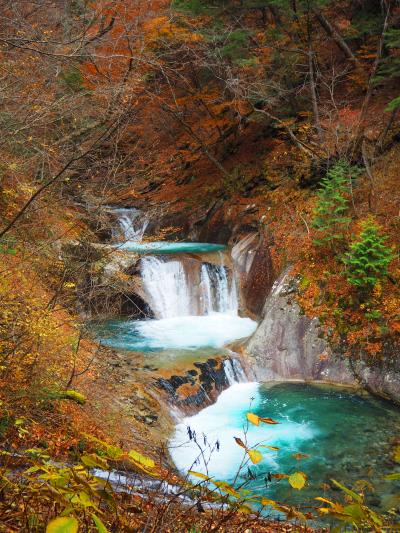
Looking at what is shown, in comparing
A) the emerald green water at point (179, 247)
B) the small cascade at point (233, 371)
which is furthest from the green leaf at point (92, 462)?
the emerald green water at point (179, 247)

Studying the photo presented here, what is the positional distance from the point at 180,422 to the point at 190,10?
12.9m

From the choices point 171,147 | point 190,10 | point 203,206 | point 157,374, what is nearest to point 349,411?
point 157,374

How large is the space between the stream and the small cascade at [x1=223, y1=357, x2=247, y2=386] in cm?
3

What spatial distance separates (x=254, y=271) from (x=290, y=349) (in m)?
3.33

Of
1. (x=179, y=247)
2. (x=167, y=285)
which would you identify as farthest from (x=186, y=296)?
(x=179, y=247)

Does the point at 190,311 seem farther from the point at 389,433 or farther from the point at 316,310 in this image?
the point at 389,433

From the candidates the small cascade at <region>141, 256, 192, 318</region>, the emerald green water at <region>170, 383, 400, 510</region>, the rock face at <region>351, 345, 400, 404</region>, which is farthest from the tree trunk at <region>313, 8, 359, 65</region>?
the emerald green water at <region>170, 383, 400, 510</region>

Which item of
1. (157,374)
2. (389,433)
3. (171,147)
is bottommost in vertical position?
(389,433)

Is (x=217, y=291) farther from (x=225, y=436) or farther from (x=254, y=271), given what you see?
(x=225, y=436)

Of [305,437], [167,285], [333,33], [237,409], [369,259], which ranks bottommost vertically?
[305,437]

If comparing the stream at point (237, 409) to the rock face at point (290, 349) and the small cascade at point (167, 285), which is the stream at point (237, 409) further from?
the rock face at point (290, 349)

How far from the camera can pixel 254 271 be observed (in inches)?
518

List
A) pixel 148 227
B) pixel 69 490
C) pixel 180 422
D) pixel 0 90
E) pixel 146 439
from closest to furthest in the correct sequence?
pixel 69 490, pixel 0 90, pixel 146 439, pixel 180 422, pixel 148 227

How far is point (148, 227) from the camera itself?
64.3 ft
